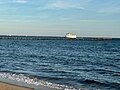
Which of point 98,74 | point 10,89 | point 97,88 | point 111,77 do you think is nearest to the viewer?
point 10,89

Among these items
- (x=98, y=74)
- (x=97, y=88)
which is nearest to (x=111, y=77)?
(x=98, y=74)

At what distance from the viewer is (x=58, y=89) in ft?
59.8

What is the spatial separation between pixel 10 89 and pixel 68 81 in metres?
8.14

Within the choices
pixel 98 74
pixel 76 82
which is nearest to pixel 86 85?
pixel 76 82

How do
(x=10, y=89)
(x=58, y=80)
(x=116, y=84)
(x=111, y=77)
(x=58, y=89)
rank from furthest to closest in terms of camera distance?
(x=111, y=77)
(x=58, y=80)
(x=116, y=84)
(x=58, y=89)
(x=10, y=89)

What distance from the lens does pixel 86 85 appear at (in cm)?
2155

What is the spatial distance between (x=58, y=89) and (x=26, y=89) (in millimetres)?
2715

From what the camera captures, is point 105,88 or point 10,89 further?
point 105,88

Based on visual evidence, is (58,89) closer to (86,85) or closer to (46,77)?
(86,85)

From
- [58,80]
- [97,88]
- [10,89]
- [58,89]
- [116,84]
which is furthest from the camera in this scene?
[58,80]

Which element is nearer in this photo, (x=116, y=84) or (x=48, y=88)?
(x=48, y=88)

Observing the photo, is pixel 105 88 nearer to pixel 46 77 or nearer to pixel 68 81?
pixel 68 81

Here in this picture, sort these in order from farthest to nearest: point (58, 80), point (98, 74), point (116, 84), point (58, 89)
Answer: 1. point (98, 74)
2. point (58, 80)
3. point (116, 84)
4. point (58, 89)

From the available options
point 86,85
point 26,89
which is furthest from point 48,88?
point 86,85
